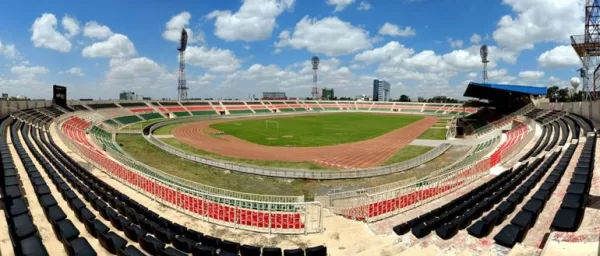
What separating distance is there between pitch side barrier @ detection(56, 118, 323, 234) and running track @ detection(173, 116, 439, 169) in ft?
55.7

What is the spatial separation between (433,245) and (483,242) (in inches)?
45.7

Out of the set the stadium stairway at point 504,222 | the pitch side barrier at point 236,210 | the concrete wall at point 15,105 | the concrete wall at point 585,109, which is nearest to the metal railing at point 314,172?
the pitch side barrier at point 236,210

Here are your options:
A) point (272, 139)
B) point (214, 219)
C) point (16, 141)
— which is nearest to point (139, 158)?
point (16, 141)

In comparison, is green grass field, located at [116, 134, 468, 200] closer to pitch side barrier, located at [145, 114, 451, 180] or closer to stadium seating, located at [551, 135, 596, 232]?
pitch side barrier, located at [145, 114, 451, 180]

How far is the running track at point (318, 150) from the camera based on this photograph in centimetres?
3219

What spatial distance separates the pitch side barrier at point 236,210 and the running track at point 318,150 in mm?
16982

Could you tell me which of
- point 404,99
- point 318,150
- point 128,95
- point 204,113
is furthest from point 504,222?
point 404,99

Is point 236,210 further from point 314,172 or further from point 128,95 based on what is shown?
point 128,95

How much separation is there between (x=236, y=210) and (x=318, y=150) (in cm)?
2627

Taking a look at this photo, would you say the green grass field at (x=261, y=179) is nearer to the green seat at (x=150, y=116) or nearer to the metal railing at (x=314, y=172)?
the metal railing at (x=314, y=172)

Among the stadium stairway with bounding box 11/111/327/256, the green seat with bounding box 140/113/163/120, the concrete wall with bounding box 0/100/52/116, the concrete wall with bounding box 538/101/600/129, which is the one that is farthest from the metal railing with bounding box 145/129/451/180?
the green seat with bounding box 140/113/163/120

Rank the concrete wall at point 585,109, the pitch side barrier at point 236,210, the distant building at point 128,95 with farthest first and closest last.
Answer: the distant building at point 128,95
the concrete wall at point 585,109
the pitch side barrier at point 236,210

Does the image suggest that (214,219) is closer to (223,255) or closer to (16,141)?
(223,255)

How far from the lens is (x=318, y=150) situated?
37.6 m
